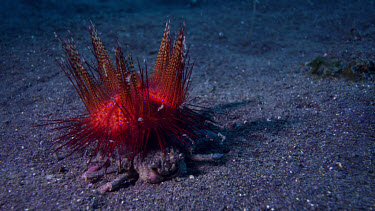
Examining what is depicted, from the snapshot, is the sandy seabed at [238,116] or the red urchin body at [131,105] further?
the red urchin body at [131,105]

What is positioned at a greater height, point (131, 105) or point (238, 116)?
point (131, 105)

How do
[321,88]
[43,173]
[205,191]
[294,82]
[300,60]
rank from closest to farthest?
[205,191] → [43,173] → [321,88] → [294,82] → [300,60]

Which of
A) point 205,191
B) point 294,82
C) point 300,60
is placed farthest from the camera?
point 300,60

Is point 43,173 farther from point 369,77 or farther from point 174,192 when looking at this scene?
point 369,77

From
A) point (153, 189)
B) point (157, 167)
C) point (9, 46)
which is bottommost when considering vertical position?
point (153, 189)

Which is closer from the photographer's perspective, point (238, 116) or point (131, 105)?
point (131, 105)

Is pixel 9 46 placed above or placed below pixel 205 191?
above

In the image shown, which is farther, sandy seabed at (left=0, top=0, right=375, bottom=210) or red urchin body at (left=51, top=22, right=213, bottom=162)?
red urchin body at (left=51, top=22, right=213, bottom=162)

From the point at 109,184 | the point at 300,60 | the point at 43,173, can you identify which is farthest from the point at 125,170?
the point at 300,60
